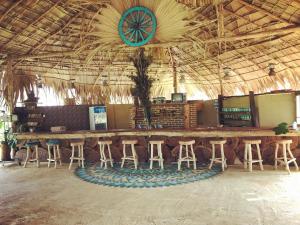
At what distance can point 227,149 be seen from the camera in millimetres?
6113

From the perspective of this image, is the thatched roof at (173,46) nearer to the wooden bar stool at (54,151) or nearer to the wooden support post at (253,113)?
the wooden support post at (253,113)

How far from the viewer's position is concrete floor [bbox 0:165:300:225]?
128 inches

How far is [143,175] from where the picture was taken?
5.40m

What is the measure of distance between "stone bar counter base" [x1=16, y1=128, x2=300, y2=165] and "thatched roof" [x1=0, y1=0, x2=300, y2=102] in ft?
6.76

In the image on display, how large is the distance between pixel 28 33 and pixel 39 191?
496 cm

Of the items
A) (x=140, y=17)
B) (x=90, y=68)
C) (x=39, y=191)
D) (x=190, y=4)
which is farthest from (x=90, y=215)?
(x=90, y=68)

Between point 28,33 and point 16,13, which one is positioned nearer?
point 16,13

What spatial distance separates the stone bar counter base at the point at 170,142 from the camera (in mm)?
5715

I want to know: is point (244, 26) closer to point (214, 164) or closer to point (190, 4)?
point (190, 4)

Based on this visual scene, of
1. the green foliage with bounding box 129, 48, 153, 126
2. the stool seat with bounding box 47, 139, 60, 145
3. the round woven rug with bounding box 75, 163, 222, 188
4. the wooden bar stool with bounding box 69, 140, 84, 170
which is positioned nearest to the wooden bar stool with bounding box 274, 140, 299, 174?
the round woven rug with bounding box 75, 163, 222, 188

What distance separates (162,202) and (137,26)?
3.69m

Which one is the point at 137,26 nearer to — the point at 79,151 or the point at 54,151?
the point at 79,151

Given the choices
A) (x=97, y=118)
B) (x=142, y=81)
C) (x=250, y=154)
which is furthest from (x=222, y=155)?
(x=97, y=118)

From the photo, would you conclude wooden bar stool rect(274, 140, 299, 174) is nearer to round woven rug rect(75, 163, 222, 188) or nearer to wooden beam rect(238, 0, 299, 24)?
round woven rug rect(75, 163, 222, 188)
